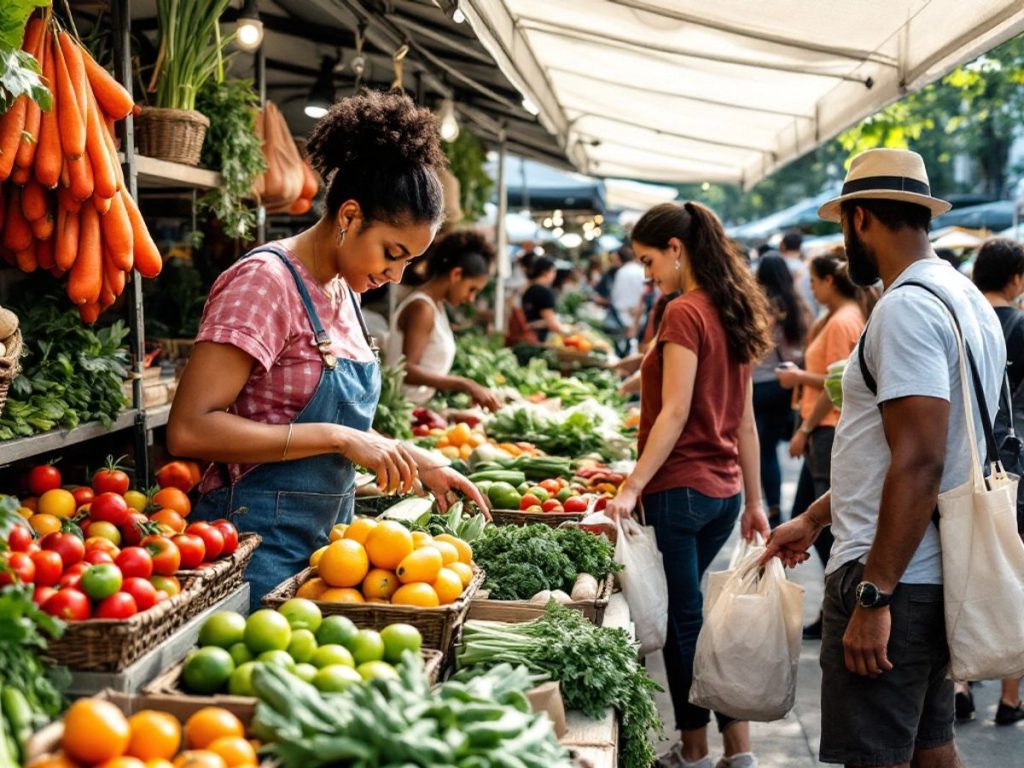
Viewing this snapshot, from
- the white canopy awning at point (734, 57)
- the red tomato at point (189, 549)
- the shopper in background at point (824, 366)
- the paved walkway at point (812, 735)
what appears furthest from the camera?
the shopper in background at point (824, 366)

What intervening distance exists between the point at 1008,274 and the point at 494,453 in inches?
113

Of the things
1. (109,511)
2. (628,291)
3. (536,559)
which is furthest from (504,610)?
(628,291)

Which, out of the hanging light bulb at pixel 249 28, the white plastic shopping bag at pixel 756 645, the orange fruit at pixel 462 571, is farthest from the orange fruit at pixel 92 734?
the hanging light bulb at pixel 249 28

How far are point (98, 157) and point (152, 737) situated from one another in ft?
5.72

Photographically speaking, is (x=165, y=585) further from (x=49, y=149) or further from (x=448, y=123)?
(x=448, y=123)

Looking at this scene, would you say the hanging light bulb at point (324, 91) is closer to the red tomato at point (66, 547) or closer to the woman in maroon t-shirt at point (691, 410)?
the woman in maroon t-shirt at point (691, 410)

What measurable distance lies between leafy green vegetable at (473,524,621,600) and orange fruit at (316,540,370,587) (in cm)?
68

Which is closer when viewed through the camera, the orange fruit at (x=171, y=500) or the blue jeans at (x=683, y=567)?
the orange fruit at (x=171, y=500)

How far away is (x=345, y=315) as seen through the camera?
3.23m

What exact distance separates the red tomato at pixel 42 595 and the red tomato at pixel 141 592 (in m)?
0.15

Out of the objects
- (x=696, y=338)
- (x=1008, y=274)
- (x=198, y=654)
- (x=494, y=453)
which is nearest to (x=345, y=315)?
(x=198, y=654)

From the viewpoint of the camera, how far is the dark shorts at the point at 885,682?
2.92 m

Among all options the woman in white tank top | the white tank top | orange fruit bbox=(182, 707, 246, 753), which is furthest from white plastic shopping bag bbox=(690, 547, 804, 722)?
the white tank top

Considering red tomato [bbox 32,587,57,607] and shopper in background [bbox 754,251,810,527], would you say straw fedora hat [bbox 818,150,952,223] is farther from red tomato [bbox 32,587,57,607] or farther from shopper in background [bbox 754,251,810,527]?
shopper in background [bbox 754,251,810,527]
